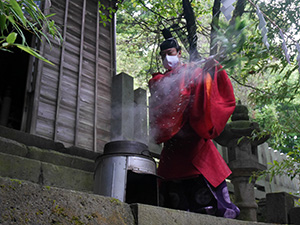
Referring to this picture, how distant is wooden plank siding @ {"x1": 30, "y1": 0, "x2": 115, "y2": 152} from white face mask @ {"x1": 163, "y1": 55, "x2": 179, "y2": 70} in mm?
3062

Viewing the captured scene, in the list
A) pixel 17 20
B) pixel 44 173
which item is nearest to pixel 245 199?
pixel 44 173

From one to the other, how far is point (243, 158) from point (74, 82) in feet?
12.1

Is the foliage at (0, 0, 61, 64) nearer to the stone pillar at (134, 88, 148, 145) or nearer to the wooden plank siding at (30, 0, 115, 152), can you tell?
the stone pillar at (134, 88, 148, 145)

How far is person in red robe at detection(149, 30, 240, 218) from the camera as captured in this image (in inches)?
122

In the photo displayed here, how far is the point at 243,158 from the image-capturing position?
14.9 feet

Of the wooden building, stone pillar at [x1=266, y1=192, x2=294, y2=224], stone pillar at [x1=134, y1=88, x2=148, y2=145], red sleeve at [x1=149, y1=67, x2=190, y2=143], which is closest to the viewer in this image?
red sleeve at [x1=149, y1=67, x2=190, y2=143]

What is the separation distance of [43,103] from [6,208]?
4679mm

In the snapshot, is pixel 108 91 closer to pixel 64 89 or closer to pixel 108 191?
pixel 64 89

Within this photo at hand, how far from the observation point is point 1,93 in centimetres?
939

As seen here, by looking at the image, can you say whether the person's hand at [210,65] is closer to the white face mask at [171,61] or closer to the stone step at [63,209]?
the white face mask at [171,61]

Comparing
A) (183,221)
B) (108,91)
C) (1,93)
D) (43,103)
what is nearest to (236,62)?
(183,221)

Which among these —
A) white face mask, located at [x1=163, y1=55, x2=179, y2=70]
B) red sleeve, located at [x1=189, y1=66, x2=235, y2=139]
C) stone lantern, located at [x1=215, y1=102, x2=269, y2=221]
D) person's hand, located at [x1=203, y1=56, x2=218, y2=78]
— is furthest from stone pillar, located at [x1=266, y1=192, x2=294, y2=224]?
white face mask, located at [x1=163, y1=55, x2=179, y2=70]

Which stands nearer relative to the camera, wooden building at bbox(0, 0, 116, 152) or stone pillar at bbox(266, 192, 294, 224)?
stone pillar at bbox(266, 192, 294, 224)

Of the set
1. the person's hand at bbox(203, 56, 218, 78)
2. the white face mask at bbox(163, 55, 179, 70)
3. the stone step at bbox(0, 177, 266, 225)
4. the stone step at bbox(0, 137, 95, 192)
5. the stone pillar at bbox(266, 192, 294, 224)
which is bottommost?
the stone step at bbox(0, 177, 266, 225)
